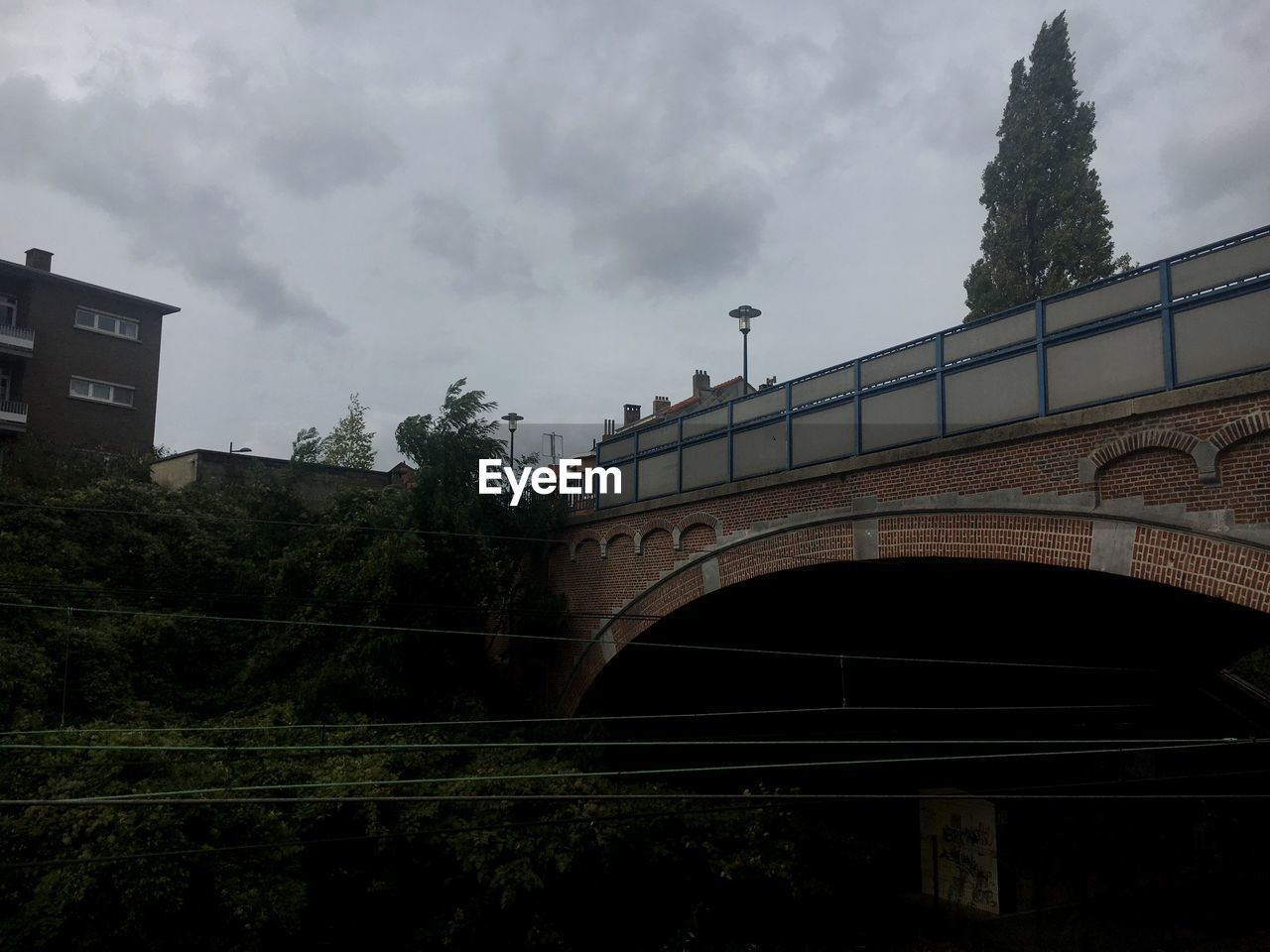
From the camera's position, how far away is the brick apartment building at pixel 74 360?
101 feet

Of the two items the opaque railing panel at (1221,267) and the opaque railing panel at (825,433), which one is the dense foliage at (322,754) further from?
the opaque railing panel at (1221,267)

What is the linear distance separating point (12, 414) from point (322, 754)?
67.7 ft

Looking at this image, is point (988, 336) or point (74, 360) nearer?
point (988, 336)

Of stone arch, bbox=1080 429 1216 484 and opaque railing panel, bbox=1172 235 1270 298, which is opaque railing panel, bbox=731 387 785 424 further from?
opaque railing panel, bbox=1172 235 1270 298

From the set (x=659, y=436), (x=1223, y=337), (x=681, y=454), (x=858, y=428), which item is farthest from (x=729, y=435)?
(x=1223, y=337)

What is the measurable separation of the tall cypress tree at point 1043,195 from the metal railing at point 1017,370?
14868 millimetres

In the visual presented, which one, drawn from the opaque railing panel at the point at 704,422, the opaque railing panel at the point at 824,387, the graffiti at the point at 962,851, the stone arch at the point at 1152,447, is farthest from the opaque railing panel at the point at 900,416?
the graffiti at the point at 962,851

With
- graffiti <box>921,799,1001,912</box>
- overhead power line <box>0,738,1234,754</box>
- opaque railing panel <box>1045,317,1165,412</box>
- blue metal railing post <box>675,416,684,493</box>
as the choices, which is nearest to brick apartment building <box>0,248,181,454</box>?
overhead power line <box>0,738,1234,754</box>

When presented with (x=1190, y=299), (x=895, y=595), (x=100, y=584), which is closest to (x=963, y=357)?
(x=1190, y=299)

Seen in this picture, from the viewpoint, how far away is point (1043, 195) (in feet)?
91.1

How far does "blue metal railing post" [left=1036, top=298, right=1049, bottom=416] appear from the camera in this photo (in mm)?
11195

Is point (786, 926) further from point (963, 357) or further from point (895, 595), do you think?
point (963, 357)

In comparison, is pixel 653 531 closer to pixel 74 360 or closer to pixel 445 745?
pixel 445 745

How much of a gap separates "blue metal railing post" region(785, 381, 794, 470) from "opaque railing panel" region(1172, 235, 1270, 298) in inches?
245
